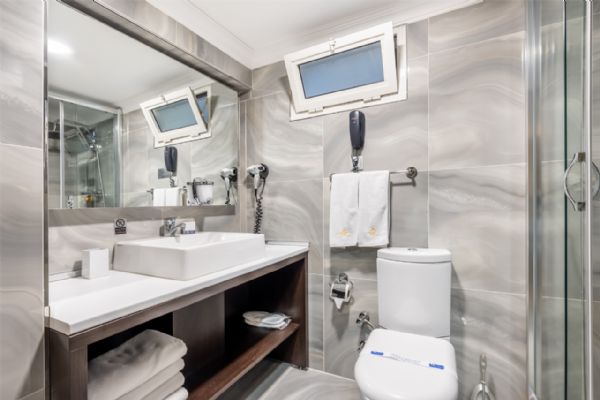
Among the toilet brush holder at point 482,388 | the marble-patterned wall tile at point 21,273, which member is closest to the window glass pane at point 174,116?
the marble-patterned wall tile at point 21,273

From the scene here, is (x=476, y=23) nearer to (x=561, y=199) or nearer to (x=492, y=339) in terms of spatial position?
(x=561, y=199)

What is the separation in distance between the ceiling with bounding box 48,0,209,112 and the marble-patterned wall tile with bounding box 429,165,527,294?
1582 mm

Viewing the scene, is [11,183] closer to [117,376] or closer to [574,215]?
[117,376]

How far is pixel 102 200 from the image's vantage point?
4.30 feet

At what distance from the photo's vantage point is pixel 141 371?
1002 millimetres

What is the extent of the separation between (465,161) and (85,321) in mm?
1659

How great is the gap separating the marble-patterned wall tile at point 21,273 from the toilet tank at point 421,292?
1355 millimetres

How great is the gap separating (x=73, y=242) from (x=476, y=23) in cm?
215

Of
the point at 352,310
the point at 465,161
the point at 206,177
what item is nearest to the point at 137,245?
the point at 206,177

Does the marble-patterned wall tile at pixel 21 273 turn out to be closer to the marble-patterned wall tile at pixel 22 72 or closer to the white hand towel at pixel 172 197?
the marble-patterned wall tile at pixel 22 72

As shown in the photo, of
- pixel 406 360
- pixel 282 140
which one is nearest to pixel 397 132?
pixel 282 140

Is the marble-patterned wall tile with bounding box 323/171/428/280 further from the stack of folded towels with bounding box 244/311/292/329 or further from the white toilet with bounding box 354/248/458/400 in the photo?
the stack of folded towels with bounding box 244/311/292/329

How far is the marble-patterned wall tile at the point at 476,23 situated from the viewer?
1.39 meters

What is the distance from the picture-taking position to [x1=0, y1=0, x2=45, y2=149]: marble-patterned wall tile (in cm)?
77
